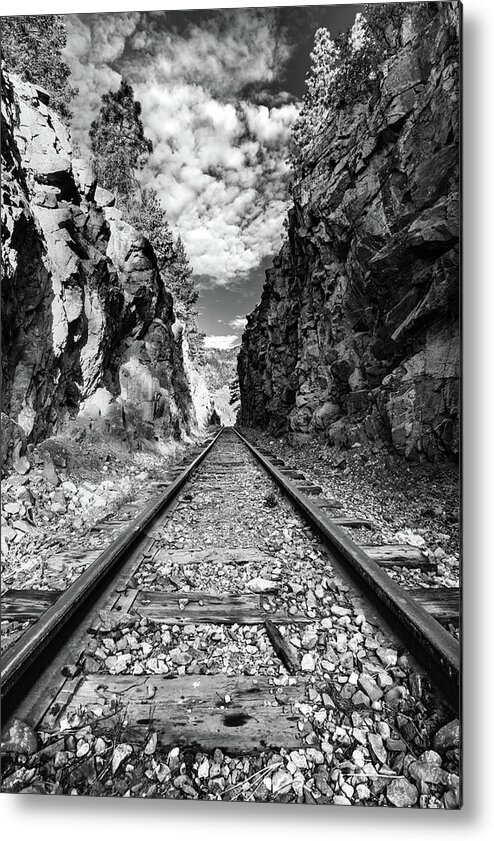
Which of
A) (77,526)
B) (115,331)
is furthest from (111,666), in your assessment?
(115,331)

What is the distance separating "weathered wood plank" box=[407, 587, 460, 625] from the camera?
6.72 ft

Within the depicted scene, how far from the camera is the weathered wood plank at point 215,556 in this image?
2.67m

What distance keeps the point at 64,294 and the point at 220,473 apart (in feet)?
10.4

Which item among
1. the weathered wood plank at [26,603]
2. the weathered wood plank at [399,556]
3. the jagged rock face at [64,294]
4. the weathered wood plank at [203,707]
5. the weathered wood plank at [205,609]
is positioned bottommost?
the weathered wood plank at [203,707]

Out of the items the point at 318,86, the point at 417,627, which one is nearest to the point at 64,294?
the point at 318,86

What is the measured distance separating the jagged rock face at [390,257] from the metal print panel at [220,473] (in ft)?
0.14

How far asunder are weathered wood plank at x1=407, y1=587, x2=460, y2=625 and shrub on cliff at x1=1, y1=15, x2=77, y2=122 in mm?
4166

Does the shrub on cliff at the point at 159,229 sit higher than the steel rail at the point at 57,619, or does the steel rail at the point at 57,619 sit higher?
the shrub on cliff at the point at 159,229

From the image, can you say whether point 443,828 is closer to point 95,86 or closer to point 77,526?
point 77,526

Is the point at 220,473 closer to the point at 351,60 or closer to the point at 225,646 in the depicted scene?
the point at 225,646

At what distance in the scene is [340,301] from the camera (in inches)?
304

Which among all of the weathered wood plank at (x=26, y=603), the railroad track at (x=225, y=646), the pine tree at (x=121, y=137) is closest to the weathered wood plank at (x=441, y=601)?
the railroad track at (x=225, y=646)

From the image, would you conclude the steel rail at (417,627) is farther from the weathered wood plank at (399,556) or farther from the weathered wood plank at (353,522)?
the weathered wood plank at (353,522)

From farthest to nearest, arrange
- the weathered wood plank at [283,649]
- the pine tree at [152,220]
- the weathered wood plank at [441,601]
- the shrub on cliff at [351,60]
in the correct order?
the pine tree at [152,220] < the shrub on cliff at [351,60] < the weathered wood plank at [441,601] < the weathered wood plank at [283,649]
